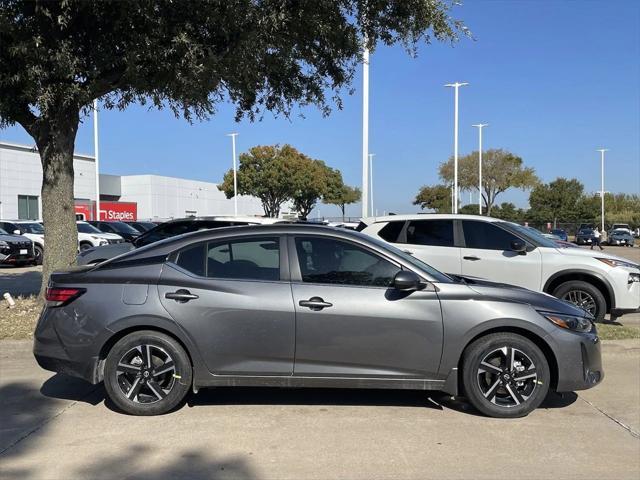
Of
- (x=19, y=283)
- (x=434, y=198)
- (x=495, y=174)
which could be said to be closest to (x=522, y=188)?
(x=495, y=174)

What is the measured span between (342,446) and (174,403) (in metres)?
1.50

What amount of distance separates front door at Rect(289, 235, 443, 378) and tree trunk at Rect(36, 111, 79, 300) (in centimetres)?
524

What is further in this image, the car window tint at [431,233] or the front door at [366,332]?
the car window tint at [431,233]

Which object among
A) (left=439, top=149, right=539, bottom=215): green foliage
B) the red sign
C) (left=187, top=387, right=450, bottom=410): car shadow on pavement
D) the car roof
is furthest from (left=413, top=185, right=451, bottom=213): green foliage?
(left=187, top=387, right=450, bottom=410): car shadow on pavement

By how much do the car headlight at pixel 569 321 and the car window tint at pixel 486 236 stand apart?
3.63 metres

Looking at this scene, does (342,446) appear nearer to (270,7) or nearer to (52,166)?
(270,7)

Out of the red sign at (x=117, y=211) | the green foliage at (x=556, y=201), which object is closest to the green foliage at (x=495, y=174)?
the green foliage at (x=556, y=201)

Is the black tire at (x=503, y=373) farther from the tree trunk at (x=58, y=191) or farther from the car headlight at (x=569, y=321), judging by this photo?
the tree trunk at (x=58, y=191)

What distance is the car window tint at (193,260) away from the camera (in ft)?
16.1

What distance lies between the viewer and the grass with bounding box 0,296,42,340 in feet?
23.6

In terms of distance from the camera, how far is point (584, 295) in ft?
26.7

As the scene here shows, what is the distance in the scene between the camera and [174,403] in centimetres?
476

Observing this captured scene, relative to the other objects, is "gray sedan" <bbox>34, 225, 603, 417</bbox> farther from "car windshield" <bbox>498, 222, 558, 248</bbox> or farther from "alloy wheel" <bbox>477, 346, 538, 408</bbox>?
"car windshield" <bbox>498, 222, 558, 248</bbox>

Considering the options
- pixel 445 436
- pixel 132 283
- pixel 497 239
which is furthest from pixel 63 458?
pixel 497 239
